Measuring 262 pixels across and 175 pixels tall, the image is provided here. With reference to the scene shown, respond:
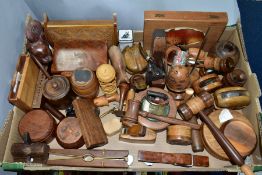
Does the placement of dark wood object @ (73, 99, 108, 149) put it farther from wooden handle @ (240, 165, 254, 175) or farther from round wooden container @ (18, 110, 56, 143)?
wooden handle @ (240, 165, 254, 175)

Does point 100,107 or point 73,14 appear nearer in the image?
point 100,107

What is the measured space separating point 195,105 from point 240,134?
0.23 m

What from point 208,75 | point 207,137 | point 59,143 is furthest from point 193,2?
point 59,143

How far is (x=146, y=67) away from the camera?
1515mm

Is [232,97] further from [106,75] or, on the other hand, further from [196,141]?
[106,75]

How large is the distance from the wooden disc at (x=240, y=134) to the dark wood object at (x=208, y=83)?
17cm

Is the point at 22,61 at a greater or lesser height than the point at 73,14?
lesser

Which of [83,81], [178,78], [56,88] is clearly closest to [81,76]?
[83,81]

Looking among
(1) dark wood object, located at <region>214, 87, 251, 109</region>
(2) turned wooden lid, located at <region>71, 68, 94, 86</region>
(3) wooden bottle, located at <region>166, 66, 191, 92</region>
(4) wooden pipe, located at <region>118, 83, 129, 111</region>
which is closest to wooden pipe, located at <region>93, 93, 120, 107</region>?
(4) wooden pipe, located at <region>118, 83, 129, 111</region>

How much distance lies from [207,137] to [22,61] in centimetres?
90

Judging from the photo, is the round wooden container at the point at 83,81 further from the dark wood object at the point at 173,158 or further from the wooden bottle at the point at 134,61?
the dark wood object at the point at 173,158

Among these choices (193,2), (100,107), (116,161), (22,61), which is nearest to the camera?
(116,161)

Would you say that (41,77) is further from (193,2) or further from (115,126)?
(193,2)

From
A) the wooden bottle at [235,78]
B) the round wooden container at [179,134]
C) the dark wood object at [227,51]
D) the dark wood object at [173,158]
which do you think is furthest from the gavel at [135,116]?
the dark wood object at [227,51]
